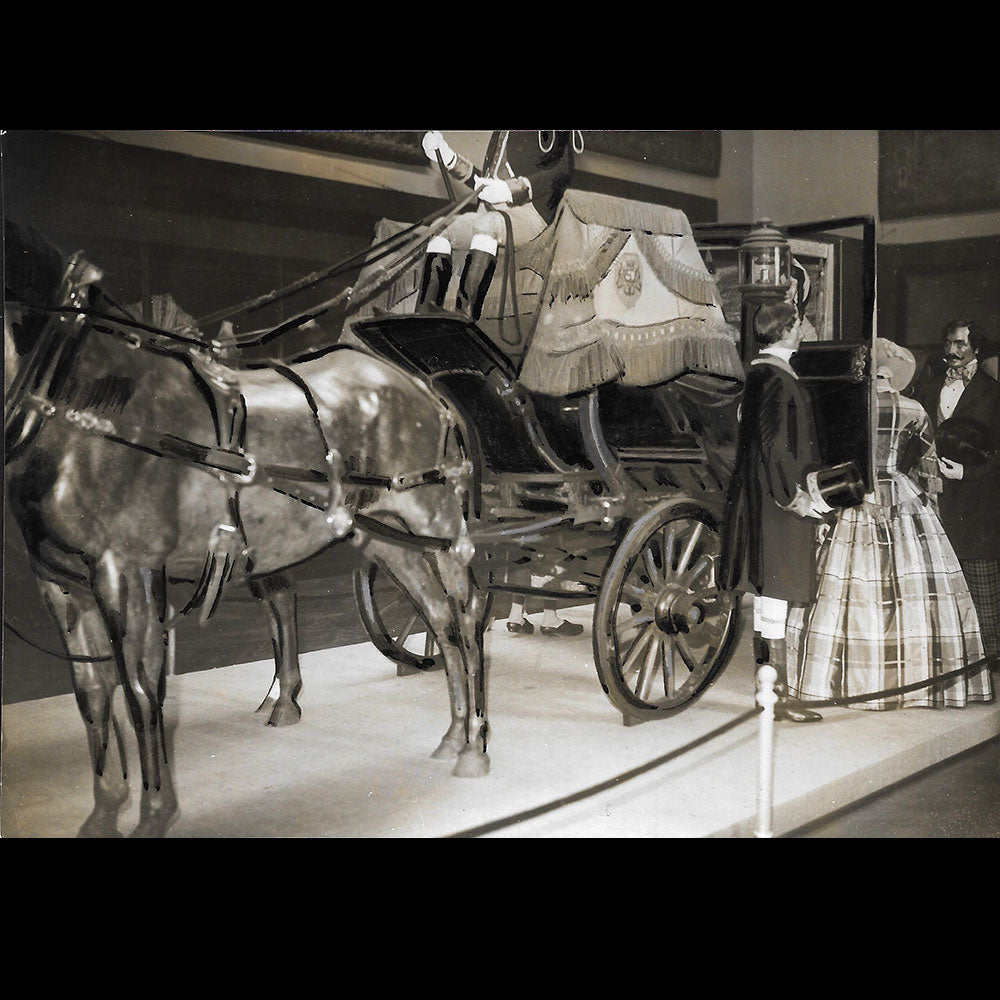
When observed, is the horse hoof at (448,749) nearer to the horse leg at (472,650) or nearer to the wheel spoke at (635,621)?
the horse leg at (472,650)

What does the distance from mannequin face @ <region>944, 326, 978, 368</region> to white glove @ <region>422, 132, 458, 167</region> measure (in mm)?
1738

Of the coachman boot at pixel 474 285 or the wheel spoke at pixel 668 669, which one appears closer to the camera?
the coachman boot at pixel 474 285

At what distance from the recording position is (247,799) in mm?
3564

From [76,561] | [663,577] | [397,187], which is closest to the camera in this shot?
[76,561]

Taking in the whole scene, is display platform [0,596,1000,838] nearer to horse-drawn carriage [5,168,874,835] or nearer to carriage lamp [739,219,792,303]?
horse-drawn carriage [5,168,874,835]

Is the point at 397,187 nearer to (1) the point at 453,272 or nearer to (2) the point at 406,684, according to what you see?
(1) the point at 453,272

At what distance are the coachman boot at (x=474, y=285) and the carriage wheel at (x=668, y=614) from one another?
2.89 feet

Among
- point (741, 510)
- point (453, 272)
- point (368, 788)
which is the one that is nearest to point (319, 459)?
point (453, 272)

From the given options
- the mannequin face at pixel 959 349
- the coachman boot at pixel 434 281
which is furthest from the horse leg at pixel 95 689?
the mannequin face at pixel 959 349

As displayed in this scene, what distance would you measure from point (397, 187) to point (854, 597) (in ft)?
6.67

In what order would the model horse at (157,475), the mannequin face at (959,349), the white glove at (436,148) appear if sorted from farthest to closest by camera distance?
the mannequin face at (959,349), the white glove at (436,148), the model horse at (157,475)

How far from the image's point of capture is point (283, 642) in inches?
144

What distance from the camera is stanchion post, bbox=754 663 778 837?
364 centimetres

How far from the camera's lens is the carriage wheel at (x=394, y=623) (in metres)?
3.66
